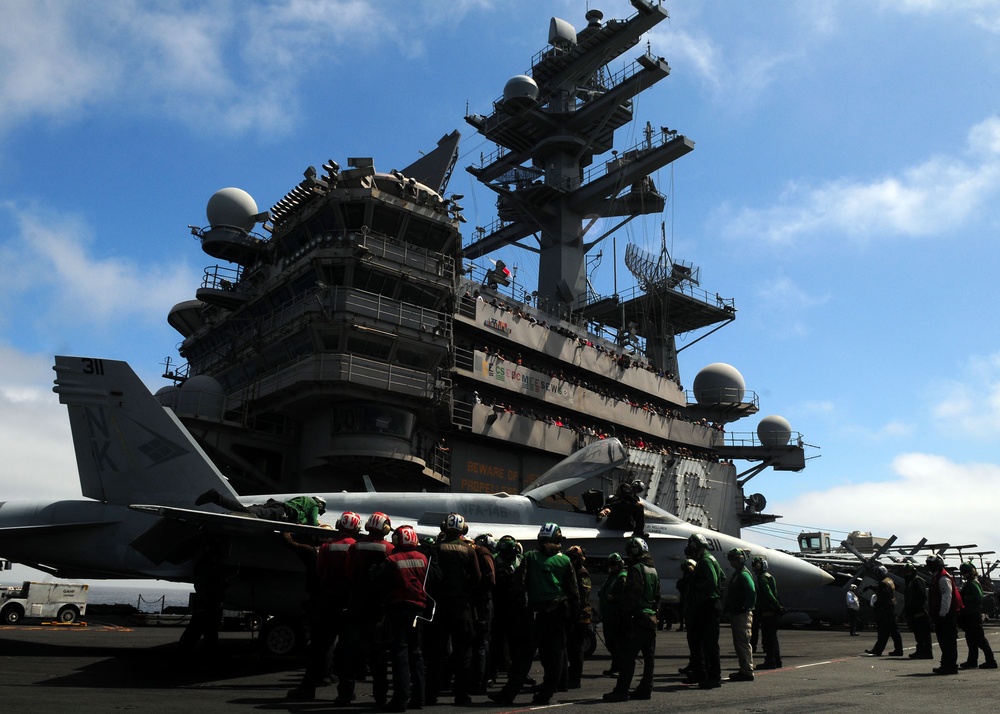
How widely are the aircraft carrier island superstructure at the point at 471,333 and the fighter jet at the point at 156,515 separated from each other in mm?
2273

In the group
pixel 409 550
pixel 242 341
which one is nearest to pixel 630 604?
pixel 409 550

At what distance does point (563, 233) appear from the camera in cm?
5050

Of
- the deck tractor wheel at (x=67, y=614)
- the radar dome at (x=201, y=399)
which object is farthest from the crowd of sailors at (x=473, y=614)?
the radar dome at (x=201, y=399)

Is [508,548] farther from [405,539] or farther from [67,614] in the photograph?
[67,614]

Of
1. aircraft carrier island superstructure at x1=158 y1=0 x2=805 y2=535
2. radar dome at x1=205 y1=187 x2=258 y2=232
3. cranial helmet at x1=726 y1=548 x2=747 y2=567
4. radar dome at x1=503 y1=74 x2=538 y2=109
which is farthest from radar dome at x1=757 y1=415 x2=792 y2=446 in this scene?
cranial helmet at x1=726 y1=548 x2=747 y2=567

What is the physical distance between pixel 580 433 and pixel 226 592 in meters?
29.5

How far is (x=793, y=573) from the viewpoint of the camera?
1594 cm

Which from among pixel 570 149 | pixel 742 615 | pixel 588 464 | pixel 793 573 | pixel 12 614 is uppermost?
pixel 570 149

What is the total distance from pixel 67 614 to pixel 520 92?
38.4m

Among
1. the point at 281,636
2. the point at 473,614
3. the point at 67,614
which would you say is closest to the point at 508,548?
the point at 473,614

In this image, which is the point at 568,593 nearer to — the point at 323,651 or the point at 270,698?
the point at 323,651

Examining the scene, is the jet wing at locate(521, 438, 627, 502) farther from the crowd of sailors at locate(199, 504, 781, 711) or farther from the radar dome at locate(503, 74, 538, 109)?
the radar dome at locate(503, 74, 538, 109)

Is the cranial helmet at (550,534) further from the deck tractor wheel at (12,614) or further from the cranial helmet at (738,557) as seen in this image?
the deck tractor wheel at (12,614)

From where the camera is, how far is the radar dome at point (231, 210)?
36.8m
